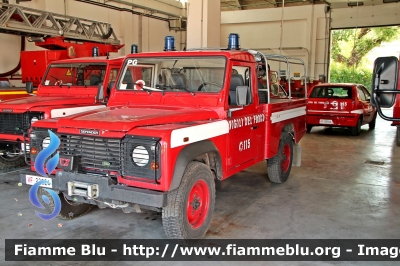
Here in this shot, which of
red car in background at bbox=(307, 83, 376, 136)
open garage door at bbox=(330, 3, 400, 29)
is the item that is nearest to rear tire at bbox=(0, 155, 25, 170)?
red car in background at bbox=(307, 83, 376, 136)

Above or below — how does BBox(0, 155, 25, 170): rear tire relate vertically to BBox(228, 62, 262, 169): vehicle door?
below

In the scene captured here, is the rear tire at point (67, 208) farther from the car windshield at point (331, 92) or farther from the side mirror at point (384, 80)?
the car windshield at point (331, 92)

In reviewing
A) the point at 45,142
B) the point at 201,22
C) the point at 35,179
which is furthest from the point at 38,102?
the point at 201,22

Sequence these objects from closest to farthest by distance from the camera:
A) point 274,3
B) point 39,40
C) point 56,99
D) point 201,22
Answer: point 56,99
point 201,22
point 39,40
point 274,3

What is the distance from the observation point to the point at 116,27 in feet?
53.2

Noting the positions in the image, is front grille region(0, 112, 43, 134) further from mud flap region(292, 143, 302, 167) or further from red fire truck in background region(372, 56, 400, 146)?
red fire truck in background region(372, 56, 400, 146)

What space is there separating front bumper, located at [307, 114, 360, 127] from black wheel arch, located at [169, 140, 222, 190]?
7.81 meters

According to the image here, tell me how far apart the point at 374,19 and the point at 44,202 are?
1655 centimetres

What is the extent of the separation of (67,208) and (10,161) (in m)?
2.90

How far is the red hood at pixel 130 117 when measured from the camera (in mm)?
3303

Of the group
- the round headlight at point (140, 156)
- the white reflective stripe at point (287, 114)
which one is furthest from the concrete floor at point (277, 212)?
the white reflective stripe at point (287, 114)

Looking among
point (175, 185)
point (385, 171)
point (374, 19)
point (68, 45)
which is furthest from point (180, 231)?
point (374, 19)

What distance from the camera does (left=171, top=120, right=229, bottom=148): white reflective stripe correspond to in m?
3.16

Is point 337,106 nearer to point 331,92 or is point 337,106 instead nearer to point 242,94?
point 331,92
